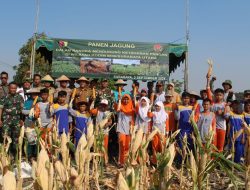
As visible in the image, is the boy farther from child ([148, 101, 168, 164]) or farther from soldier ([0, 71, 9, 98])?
soldier ([0, 71, 9, 98])

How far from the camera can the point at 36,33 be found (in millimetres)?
9125

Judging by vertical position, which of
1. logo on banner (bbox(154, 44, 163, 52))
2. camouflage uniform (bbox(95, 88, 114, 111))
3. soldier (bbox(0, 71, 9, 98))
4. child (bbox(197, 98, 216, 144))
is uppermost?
logo on banner (bbox(154, 44, 163, 52))

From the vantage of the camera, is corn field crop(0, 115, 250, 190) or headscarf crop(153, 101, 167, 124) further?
headscarf crop(153, 101, 167, 124)

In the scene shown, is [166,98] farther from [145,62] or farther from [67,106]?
[145,62]

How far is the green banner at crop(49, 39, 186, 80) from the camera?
29.6 feet

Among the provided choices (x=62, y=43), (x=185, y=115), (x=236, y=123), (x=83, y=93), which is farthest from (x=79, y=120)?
(x=62, y=43)

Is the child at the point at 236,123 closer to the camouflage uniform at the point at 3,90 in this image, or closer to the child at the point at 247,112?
the child at the point at 247,112

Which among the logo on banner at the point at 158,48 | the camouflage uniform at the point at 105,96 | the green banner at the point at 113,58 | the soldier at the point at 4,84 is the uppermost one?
the logo on banner at the point at 158,48

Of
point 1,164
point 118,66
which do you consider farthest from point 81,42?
point 1,164

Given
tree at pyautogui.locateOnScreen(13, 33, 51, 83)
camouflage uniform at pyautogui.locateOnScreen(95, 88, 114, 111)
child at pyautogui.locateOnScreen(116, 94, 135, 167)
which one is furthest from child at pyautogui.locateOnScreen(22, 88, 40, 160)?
tree at pyautogui.locateOnScreen(13, 33, 51, 83)

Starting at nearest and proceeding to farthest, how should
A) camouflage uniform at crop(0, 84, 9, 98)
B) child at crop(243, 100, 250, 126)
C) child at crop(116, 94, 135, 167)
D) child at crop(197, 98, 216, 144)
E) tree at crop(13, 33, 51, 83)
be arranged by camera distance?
child at crop(197, 98, 216, 144) → child at crop(243, 100, 250, 126) → child at crop(116, 94, 135, 167) → camouflage uniform at crop(0, 84, 9, 98) → tree at crop(13, 33, 51, 83)

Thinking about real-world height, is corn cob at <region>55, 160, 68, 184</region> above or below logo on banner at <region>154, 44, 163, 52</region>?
below

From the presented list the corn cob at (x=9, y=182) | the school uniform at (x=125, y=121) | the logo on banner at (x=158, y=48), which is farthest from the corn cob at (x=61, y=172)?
the logo on banner at (x=158, y=48)

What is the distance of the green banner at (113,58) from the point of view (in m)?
9.03
